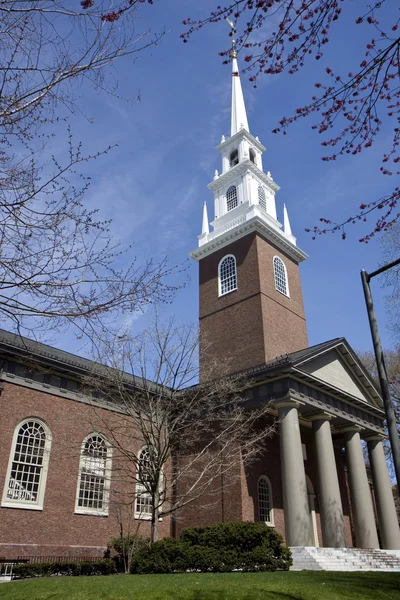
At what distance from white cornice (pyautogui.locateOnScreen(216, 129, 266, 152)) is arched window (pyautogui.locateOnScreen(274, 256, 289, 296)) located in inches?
414

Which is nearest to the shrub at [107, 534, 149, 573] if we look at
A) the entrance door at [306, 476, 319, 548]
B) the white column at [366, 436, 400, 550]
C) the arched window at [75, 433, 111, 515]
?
the arched window at [75, 433, 111, 515]

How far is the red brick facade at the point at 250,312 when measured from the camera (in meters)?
27.5

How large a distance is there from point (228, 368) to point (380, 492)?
9967mm

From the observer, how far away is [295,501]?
18406 mm

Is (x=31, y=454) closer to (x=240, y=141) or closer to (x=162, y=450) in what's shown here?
(x=162, y=450)

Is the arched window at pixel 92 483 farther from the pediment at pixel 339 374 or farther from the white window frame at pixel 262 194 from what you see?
the white window frame at pixel 262 194

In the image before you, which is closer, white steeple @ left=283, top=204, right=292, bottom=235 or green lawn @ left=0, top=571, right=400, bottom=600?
green lawn @ left=0, top=571, right=400, bottom=600

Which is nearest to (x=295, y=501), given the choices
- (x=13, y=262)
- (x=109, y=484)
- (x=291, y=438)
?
(x=291, y=438)

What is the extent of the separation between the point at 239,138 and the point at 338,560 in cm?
2927

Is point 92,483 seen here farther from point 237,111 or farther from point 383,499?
point 237,111

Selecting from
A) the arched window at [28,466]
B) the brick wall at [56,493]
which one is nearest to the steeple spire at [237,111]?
the brick wall at [56,493]

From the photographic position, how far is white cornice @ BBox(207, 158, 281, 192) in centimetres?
3431

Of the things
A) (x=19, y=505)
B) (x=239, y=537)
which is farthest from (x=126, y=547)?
(x=239, y=537)

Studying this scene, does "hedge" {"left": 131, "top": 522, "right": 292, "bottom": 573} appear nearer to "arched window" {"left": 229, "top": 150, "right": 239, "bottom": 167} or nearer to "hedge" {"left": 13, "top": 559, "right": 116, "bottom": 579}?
"hedge" {"left": 13, "top": 559, "right": 116, "bottom": 579}
